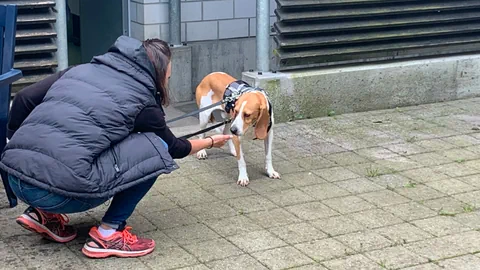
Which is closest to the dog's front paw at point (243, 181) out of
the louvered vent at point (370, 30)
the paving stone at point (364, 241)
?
the paving stone at point (364, 241)

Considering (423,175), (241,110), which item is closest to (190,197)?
(241,110)

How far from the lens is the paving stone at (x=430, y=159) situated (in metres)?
6.83

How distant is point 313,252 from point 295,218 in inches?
23.8

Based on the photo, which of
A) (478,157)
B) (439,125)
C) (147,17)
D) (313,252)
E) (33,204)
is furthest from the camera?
(147,17)

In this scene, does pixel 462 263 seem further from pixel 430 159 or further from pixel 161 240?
pixel 430 159

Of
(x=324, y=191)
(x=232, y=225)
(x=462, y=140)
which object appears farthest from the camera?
(x=462, y=140)

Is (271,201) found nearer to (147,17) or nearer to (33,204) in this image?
(33,204)

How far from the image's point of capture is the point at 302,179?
21.0 feet

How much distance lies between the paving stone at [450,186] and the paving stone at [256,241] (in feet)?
5.49

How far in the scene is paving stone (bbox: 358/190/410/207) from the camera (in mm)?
5898

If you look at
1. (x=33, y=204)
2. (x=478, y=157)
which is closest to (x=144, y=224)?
(x=33, y=204)

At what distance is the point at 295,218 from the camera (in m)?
5.54

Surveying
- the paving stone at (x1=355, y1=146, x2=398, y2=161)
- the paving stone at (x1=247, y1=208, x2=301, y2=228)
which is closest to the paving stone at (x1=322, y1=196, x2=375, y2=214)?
the paving stone at (x1=247, y1=208, x2=301, y2=228)

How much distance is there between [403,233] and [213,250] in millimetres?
1307
